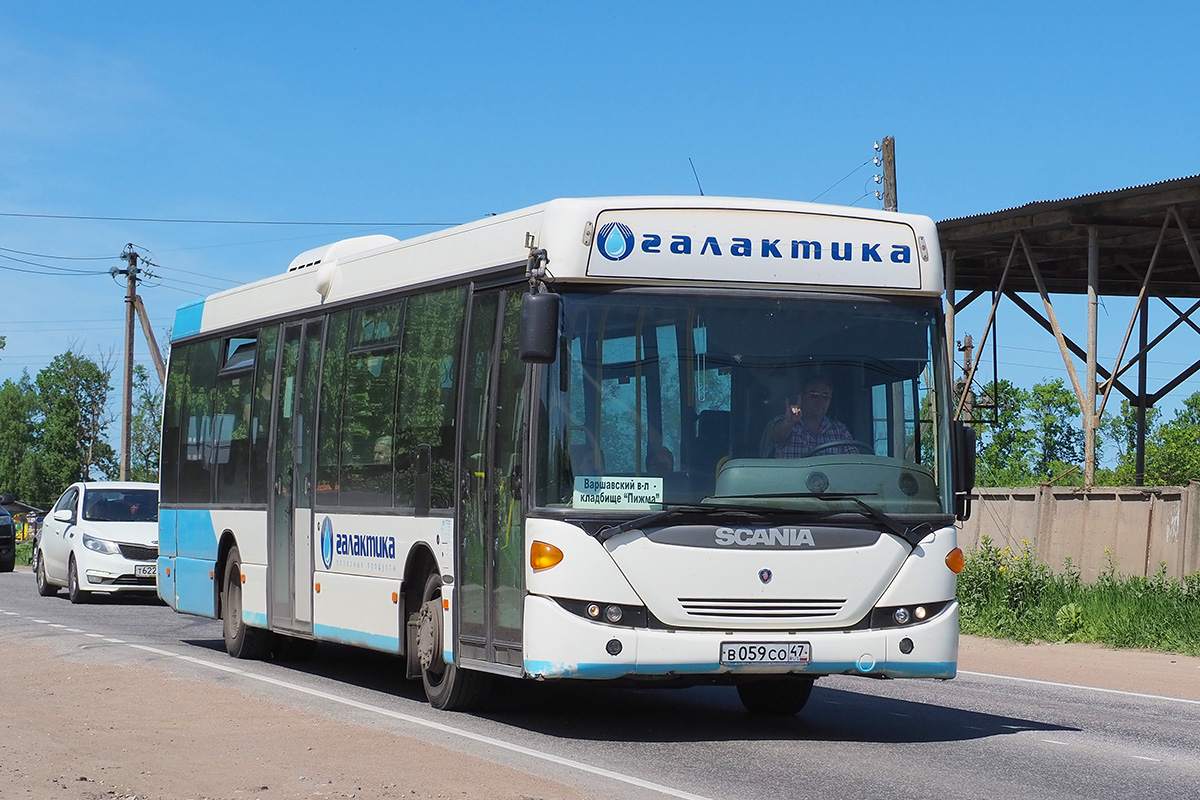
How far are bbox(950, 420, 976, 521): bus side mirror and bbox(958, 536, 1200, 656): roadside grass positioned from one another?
378 inches

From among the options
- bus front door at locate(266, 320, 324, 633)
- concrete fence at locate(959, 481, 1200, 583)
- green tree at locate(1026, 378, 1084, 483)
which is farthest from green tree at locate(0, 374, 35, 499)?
bus front door at locate(266, 320, 324, 633)

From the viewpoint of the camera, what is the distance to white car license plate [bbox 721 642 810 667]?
1018cm

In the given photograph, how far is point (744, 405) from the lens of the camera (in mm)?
10414

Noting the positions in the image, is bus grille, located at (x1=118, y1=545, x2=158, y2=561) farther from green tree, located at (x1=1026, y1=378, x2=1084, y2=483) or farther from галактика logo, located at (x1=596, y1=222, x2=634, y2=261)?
green tree, located at (x1=1026, y1=378, x2=1084, y2=483)

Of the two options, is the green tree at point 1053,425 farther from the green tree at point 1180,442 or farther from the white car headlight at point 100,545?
the white car headlight at point 100,545

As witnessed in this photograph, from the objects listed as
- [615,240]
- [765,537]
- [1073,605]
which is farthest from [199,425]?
[1073,605]

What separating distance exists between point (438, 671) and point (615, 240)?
341 centimetres

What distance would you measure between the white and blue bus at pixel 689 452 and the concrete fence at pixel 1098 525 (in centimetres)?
1217

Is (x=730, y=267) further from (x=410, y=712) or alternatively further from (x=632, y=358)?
(x=410, y=712)

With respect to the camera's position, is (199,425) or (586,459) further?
(199,425)

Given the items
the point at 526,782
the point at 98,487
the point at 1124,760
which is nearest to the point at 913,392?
the point at 1124,760

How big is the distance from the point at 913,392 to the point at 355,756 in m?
4.08

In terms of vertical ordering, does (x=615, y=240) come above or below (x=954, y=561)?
above

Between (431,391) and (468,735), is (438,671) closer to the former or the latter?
(468,735)
